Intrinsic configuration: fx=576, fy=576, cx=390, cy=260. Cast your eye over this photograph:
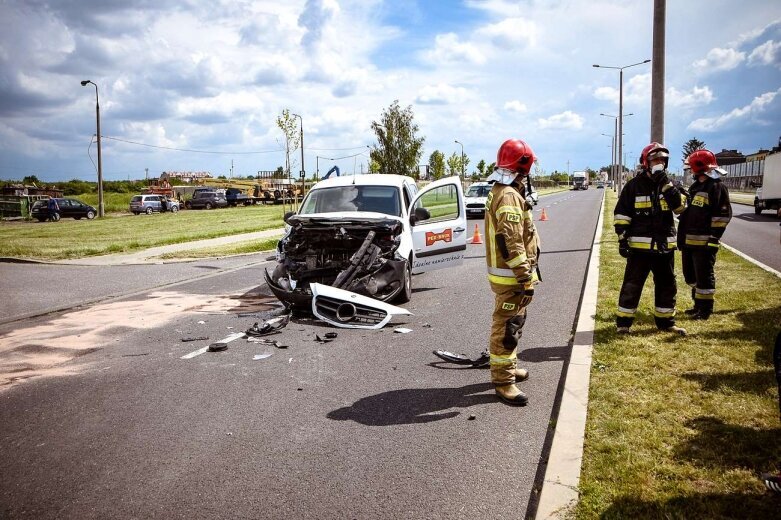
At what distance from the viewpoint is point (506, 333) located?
458cm

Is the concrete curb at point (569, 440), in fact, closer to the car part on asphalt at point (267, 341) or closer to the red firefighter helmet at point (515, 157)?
the red firefighter helmet at point (515, 157)

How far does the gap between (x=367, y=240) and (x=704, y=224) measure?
170 inches

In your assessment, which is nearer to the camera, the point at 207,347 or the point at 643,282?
the point at 643,282

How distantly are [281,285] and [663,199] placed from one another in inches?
190

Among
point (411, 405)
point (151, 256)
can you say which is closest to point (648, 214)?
point (411, 405)

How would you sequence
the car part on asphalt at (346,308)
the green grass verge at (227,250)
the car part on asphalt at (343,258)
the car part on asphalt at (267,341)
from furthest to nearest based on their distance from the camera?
the green grass verge at (227,250)
the car part on asphalt at (343,258)
the car part on asphalt at (346,308)
the car part on asphalt at (267,341)

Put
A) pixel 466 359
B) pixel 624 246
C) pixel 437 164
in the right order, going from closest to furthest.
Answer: pixel 466 359 < pixel 624 246 < pixel 437 164

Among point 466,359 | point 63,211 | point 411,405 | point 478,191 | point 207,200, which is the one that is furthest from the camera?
point 207,200

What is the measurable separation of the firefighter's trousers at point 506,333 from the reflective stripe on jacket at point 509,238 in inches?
4.5

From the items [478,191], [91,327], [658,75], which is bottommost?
[91,327]

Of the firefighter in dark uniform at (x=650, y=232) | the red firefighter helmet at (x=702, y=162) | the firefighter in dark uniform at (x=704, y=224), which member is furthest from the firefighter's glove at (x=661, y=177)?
the red firefighter helmet at (x=702, y=162)

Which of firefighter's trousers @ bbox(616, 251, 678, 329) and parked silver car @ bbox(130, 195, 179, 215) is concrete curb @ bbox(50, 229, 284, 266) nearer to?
firefighter's trousers @ bbox(616, 251, 678, 329)

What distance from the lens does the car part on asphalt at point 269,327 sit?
6859mm

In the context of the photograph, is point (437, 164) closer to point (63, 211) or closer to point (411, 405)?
point (63, 211)
